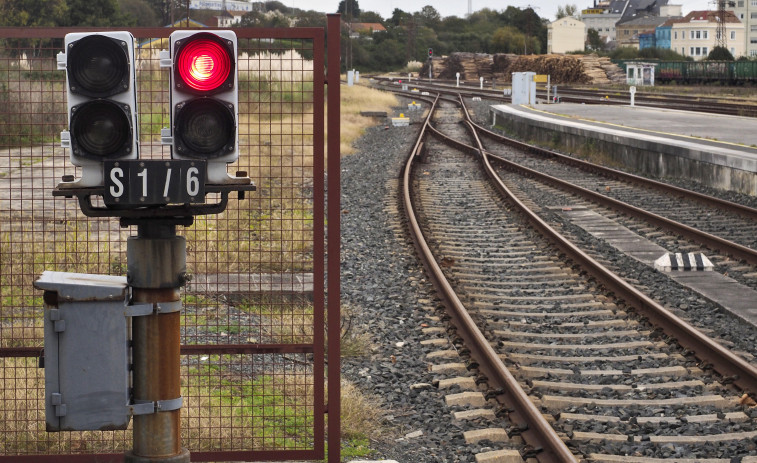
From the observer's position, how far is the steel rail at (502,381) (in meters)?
5.23

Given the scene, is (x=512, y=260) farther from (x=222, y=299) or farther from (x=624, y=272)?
(x=222, y=299)

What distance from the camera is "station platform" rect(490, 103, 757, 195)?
17.4 metres

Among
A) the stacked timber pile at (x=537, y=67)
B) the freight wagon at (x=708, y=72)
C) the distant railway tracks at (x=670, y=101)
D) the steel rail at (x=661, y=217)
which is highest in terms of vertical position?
the stacked timber pile at (x=537, y=67)

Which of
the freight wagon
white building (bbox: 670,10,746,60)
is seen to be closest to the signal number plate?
the freight wagon

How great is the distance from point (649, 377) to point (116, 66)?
473cm

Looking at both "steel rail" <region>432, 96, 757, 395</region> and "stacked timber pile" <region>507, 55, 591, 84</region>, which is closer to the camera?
"steel rail" <region>432, 96, 757, 395</region>

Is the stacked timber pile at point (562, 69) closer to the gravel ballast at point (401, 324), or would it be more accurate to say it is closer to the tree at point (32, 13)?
the tree at point (32, 13)

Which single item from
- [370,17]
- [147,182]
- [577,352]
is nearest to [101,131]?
[147,182]

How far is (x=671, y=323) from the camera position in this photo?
26.0 ft

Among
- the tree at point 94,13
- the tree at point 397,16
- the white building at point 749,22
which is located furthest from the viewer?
the tree at point 397,16

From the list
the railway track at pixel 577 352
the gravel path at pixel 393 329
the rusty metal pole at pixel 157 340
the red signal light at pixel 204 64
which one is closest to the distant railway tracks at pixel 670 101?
the gravel path at pixel 393 329

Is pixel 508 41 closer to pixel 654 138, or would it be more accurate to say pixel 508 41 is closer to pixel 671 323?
pixel 654 138

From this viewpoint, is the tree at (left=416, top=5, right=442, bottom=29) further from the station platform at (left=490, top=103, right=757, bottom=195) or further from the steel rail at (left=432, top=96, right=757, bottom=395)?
the steel rail at (left=432, top=96, right=757, bottom=395)

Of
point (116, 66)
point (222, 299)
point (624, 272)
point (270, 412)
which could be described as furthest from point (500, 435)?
point (624, 272)
